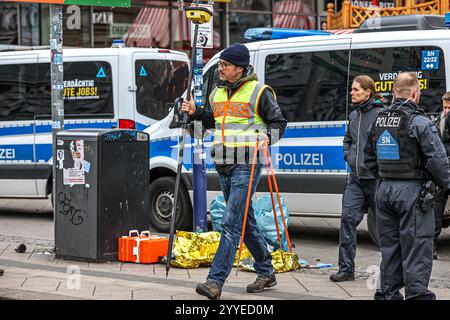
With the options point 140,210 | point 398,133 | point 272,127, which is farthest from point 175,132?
point 398,133

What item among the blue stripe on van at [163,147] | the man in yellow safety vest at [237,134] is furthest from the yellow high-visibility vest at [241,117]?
the blue stripe on van at [163,147]

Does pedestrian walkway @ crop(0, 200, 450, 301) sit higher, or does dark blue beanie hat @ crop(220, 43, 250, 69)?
dark blue beanie hat @ crop(220, 43, 250, 69)

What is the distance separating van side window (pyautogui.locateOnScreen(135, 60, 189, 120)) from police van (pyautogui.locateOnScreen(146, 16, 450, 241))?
2.63 m

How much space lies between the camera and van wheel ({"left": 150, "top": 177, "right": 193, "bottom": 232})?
39.4 feet

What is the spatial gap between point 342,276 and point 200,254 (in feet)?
4.63

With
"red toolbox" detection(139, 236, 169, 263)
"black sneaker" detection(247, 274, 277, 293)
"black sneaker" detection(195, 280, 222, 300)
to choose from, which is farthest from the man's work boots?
"red toolbox" detection(139, 236, 169, 263)

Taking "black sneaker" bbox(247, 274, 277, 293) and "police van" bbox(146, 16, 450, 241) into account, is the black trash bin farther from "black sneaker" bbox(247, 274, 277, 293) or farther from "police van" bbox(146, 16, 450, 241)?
"black sneaker" bbox(247, 274, 277, 293)

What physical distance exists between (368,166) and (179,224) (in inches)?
155

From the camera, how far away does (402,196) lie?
6.81 m

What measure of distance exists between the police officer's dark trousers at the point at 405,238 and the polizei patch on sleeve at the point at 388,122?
39cm

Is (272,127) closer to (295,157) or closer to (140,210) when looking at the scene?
(140,210)

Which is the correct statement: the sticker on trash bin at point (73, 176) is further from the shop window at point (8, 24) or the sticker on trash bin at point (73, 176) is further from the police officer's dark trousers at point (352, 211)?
the shop window at point (8, 24)

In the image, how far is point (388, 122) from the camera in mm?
6914

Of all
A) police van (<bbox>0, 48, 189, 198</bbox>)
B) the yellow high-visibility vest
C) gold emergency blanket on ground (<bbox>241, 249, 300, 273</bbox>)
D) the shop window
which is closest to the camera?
the yellow high-visibility vest
